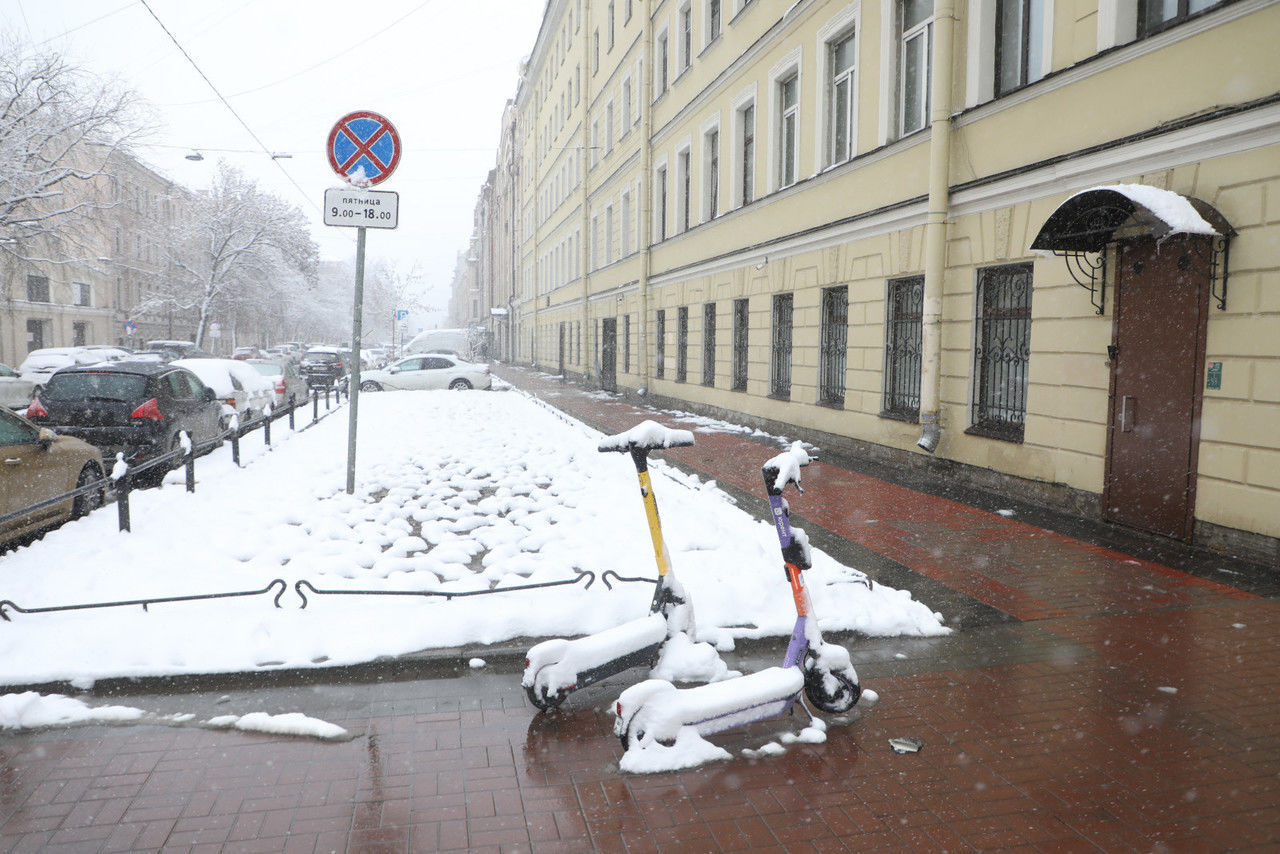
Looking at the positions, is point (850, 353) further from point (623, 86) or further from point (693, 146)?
point (623, 86)

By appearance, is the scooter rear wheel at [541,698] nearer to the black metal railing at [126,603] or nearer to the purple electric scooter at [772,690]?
the purple electric scooter at [772,690]

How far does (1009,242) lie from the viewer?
9484 mm

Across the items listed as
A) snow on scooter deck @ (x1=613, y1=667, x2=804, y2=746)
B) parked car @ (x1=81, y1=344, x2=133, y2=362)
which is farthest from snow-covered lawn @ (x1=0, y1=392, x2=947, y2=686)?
parked car @ (x1=81, y1=344, x2=133, y2=362)

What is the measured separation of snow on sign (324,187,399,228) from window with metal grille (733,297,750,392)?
34.0 ft

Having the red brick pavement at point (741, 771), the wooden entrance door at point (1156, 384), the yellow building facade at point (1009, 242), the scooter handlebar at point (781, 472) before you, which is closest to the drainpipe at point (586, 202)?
the yellow building facade at point (1009, 242)

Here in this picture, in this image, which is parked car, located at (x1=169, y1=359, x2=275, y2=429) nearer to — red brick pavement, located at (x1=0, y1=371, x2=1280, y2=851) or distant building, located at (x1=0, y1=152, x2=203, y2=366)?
red brick pavement, located at (x1=0, y1=371, x2=1280, y2=851)

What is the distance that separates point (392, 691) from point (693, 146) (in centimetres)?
1808

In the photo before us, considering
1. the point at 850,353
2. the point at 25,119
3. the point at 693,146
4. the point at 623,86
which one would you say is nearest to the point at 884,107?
the point at 850,353

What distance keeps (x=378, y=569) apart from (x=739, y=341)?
41.8 ft

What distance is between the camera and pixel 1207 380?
6969 millimetres

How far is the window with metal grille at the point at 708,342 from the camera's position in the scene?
1973cm

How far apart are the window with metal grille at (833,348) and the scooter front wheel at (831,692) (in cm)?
998

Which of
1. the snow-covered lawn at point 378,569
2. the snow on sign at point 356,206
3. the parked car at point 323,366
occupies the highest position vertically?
the snow on sign at point 356,206

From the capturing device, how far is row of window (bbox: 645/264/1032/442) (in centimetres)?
960
